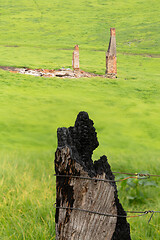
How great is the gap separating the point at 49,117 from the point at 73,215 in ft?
26.0

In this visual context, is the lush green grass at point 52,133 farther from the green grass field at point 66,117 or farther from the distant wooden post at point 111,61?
the distant wooden post at point 111,61

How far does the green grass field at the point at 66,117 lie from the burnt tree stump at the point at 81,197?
962mm

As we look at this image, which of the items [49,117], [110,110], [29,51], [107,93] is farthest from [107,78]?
[29,51]

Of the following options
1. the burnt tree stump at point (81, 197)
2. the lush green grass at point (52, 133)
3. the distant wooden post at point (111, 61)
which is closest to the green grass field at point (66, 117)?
the lush green grass at point (52, 133)

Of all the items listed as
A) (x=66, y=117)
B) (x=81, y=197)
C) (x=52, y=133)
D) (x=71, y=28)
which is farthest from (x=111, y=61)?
(x=71, y=28)

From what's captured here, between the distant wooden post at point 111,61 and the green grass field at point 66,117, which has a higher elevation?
the distant wooden post at point 111,61

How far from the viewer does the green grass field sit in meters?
3.93

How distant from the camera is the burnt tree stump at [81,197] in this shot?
7.90ft

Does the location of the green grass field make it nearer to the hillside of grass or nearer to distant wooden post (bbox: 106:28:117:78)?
the hillside of grass

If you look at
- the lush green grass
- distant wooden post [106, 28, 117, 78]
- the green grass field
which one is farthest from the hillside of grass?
the lush green grass

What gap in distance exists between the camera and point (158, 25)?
35.2m

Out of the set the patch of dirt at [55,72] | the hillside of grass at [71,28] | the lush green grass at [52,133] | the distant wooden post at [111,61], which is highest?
the hillside of grass at [71,28]

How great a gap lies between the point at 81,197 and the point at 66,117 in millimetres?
7836

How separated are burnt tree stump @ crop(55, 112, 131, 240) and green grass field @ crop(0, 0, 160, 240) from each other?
3.16ft
